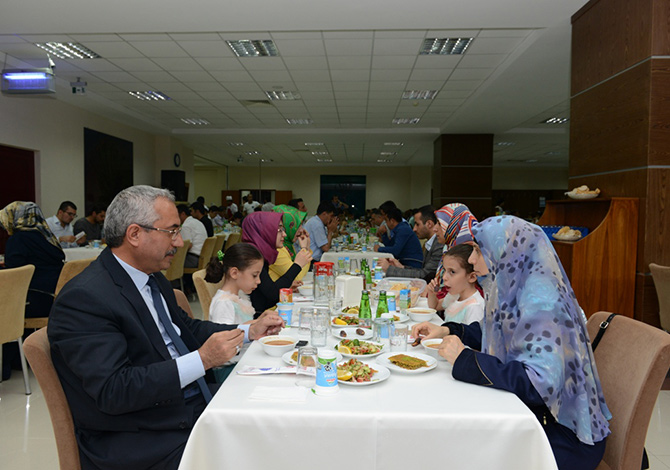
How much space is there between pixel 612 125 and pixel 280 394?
4096 mm

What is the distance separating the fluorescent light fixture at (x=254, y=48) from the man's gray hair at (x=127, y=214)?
490 cm

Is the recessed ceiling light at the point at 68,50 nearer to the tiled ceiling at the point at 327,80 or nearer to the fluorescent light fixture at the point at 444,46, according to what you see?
the tiled ceiling at the point at 327,80

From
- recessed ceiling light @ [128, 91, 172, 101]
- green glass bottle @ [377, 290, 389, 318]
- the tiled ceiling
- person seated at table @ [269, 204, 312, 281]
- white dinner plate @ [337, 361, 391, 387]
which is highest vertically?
recessed ceiling light @ [128, 91, 172, 101]

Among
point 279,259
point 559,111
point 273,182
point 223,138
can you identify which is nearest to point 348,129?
point 223,138

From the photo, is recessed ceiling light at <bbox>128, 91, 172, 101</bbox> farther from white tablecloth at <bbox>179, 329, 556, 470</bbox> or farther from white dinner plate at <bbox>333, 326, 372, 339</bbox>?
white tablecloth at <bbox>179, 329, 556, 470</bbox>

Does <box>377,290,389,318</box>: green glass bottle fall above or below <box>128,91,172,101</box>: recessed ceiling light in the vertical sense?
below

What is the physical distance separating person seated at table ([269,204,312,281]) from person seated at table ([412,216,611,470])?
2.19 m

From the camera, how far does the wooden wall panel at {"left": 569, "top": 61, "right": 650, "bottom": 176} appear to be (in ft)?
12.6

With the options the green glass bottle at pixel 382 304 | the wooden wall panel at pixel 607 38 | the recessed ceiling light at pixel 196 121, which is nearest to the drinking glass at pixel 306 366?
the green glass bottle at pixel 382 304

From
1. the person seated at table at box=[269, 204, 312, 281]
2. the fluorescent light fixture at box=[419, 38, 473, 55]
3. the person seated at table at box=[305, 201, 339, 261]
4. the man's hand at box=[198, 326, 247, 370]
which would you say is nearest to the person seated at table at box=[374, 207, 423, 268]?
the person seated at table at box=[305, 201, 339, 261]

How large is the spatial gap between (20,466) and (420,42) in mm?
5789

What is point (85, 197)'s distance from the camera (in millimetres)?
10195

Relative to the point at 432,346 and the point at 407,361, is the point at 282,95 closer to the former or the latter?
the point at 432,346

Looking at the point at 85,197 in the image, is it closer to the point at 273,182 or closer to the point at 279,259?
the point at 279,259
